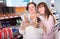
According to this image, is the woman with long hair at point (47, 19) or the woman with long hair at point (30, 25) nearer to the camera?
the woman with long hair at point (30, 25)

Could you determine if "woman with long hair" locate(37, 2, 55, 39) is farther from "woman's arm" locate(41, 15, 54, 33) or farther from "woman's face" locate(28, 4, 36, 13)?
"woman's face" locate(28, 4, 36, 13)

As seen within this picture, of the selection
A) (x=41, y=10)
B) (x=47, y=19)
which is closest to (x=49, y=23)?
(x=47, y=19)

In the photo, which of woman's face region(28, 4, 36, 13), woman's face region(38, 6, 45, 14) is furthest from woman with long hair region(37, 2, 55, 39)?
woman's face region(28, 4, 36, 13)

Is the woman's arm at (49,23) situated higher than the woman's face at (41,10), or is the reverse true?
the woman's face at (41,10)

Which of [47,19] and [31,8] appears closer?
[31,8]

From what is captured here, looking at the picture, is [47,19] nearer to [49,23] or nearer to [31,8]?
[49,23]

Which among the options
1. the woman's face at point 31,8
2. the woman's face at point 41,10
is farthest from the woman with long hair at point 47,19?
the woman's face at point 31,8

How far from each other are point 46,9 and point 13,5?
0.58 meters

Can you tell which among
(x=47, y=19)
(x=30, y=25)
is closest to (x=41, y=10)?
(x=47, y=19)

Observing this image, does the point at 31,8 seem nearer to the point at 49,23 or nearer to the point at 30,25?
the point at 30,25

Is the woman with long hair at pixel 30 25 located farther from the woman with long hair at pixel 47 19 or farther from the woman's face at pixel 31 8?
the woman with long hair at pixel 47 19

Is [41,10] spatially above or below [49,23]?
above

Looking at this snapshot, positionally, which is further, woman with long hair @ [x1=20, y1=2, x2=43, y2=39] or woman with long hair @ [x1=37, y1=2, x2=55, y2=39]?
woman with long hair @ [x1=37, y1=2, x2=55, y2=39]

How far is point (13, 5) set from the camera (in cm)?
247
